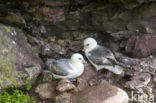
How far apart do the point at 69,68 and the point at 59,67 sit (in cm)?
21

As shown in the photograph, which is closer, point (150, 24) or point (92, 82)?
point (92, 82)

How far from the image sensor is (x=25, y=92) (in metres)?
4.72

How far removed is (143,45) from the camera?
517cm

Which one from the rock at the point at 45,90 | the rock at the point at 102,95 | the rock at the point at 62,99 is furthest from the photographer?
the rock at the point at 45,90

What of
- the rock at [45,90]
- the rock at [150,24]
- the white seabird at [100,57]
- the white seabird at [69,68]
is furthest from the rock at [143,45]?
the rock at [45,90]

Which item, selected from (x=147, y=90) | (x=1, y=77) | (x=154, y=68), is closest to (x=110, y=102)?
(x=147, y=90)

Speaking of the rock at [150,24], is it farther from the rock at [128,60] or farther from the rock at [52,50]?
the rock at [52,50]

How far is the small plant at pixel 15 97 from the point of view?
14.4 ft

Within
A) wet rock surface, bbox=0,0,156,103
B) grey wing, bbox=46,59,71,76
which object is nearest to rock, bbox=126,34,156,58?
wet rock surface, bbox=0,0,156,103

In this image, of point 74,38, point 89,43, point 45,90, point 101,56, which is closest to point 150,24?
point 101,56

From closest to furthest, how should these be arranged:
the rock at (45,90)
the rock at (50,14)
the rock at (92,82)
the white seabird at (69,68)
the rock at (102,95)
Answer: the rock at (102,95)
the rock at (45,90)
the rock at (92,82)
the white seabird at (69,68)
the rock at (50,14)

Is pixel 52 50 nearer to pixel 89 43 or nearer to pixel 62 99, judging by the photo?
pixel 89 43

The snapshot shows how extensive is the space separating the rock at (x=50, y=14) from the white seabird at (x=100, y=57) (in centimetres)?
78

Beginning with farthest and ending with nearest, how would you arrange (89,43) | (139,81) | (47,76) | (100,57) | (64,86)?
(89,43) < (100,57) < (47,76) < (139,81) < (64,86)
